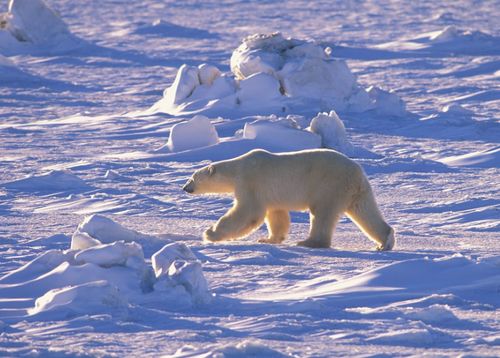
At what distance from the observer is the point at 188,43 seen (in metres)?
21.7

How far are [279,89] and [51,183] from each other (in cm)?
500

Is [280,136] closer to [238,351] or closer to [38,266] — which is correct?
[38,266]

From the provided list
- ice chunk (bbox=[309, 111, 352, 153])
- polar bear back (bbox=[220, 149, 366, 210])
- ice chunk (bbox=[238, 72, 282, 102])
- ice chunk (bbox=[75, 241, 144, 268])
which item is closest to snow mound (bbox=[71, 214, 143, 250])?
ice chunk (bbox=[75, 241, 144, 268])

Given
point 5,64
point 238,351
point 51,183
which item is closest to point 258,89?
point 51,183

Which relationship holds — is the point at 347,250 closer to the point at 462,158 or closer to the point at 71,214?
the point at 71,214

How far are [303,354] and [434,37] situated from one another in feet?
55.9

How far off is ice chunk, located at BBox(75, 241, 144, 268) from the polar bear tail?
1833 millimetres

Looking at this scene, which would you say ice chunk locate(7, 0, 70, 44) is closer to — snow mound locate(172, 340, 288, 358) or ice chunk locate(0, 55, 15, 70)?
ice chunk locate(0, 55, 15, 70)

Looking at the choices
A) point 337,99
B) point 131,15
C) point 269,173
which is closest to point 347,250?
point 269,173

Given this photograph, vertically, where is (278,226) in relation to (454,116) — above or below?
above

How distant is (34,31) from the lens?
67.5ft

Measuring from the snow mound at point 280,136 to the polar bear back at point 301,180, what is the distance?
13.2ft

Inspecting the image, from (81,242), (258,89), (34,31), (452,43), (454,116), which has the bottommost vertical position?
(454,116)

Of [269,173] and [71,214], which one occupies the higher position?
[269,173]
